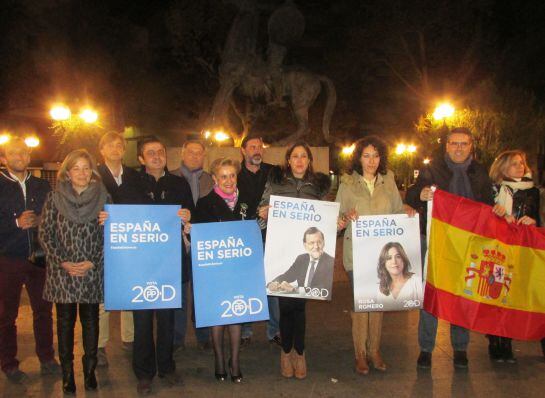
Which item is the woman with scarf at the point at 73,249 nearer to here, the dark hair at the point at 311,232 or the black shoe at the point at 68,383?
the black shoe at the point at 68,383

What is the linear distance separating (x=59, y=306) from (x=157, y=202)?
1.08 metres

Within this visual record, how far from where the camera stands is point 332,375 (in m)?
4.35

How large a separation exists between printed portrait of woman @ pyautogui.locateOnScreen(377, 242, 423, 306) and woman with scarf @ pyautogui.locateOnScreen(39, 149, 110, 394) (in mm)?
2243

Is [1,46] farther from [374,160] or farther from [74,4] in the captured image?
[374,160]

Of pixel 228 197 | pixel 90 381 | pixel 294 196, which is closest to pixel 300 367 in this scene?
pixel 294 196

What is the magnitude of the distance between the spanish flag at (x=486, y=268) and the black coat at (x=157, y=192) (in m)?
2.12

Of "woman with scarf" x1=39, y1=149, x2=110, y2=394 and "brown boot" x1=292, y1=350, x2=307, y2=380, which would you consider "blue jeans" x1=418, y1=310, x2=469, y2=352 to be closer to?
"brown boot" x1=292, y1=350, x2=307, y2=380

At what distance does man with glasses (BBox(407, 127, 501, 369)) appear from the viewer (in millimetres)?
4480

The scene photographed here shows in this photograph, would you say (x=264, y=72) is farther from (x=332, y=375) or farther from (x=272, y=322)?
(x=332, y=375)

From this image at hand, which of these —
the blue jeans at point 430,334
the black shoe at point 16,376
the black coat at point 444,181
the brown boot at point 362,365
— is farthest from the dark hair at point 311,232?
the black shoe at point 16,376

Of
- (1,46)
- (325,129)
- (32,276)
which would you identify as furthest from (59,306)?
(1,46)

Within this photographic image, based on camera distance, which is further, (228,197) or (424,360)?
(424,360)

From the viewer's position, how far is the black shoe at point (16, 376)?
418 cm

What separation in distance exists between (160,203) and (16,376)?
6.06ft
